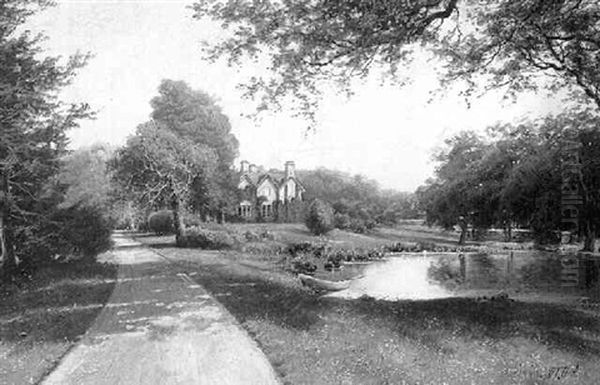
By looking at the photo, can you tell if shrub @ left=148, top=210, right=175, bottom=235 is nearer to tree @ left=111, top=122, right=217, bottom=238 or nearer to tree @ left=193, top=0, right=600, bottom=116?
tree @ left=111, top=122, right=217, bottom=238

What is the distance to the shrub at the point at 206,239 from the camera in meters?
35.3

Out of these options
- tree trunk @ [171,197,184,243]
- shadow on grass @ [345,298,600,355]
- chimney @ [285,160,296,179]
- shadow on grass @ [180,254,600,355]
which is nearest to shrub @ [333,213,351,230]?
chimney @ [285,160,296,179]

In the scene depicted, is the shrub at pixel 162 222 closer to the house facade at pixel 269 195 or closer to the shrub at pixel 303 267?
the house facade at pixel 269 195

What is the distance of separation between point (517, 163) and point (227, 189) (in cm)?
3295

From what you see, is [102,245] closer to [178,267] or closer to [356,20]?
[178,267]

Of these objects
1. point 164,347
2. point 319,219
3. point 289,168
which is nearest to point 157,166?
point 319,219

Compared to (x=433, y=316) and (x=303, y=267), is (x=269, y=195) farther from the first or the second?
(x=433, y=316)

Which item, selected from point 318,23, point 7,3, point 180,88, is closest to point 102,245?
point 7,3

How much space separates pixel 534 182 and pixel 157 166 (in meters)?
25.8

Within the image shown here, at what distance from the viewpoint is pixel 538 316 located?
13.8 m

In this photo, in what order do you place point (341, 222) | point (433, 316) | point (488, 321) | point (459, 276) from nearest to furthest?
1. point (488, 321)
2. point (433, 316)
3. point (459, 276)
4. point (341, 222)

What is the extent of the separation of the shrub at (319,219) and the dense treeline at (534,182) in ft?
79.4

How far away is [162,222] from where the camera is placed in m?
49.4

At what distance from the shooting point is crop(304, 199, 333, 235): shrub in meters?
47.2
